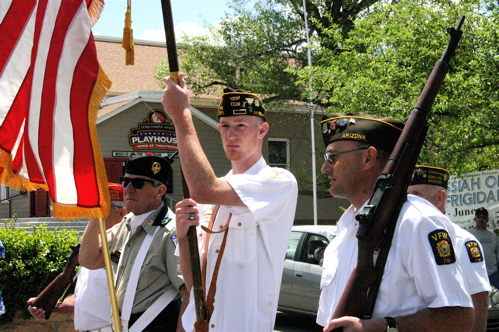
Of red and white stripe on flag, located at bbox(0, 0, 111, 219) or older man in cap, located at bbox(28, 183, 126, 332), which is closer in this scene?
red and white stripe on flag, located at bbox(0, 0, 111, 219)

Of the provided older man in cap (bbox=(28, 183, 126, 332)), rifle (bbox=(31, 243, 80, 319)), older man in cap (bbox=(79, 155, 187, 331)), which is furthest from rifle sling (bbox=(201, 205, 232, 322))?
rifle (bbox=(31, 243, 80, 319))

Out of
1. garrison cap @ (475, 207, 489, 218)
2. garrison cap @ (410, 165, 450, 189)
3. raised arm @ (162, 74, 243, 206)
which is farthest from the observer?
garrison cap @ (475, 207, 489, 218)

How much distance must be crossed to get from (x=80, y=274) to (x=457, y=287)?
9.90ft

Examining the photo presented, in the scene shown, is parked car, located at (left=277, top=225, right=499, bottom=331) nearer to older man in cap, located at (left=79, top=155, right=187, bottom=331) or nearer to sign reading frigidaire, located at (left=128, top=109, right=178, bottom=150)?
older man in cap, located at (left=79, top=155, right=187, bottom=331)

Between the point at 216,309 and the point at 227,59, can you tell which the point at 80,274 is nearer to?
the point at 216,309

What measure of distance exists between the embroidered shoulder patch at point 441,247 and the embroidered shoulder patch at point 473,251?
1.44 meters

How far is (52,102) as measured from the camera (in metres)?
3.35

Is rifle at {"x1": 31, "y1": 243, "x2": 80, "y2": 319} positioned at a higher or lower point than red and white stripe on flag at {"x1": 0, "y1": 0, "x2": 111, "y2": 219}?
lower

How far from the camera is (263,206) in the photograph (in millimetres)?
2660

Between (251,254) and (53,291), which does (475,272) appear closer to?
(251,254)

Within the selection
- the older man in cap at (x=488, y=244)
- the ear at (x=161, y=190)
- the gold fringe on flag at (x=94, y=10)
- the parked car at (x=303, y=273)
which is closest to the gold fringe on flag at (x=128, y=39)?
the gold fringe on flag at (x=94, y=10)

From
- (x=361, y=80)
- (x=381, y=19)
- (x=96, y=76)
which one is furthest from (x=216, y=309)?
(x=381, y=19)

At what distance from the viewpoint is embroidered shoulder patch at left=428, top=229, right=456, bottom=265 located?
6.72 feet

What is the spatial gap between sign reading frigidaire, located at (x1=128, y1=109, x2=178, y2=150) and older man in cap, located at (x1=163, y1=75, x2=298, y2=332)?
687 inches
